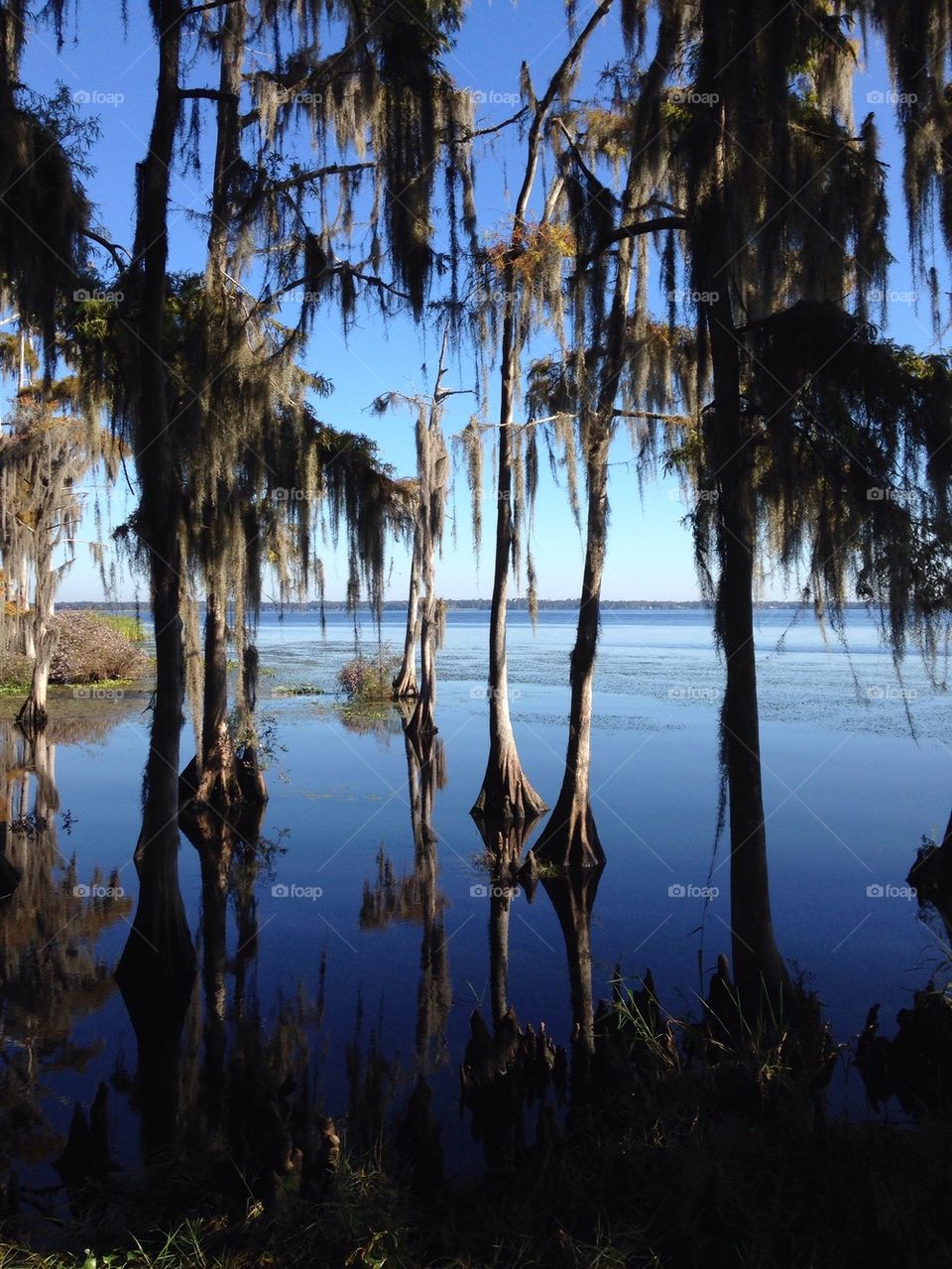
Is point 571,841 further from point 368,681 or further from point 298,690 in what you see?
point 298,690

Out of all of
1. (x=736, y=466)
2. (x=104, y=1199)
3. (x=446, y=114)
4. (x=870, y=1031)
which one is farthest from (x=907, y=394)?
(x=104, y=1199)

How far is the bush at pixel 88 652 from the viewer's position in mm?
27734

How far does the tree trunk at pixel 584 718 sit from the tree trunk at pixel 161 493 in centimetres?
438

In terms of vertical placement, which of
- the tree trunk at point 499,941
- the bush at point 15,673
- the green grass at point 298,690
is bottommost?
the tree trunk at point 499,941

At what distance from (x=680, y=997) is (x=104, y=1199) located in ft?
11.6

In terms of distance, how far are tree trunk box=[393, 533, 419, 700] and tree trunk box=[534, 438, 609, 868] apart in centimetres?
1351

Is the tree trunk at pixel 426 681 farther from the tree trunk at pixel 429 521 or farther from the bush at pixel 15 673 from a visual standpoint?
the bush at pixel 15 673

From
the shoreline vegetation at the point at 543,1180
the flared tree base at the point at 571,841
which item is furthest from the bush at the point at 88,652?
the shoreline vegetation at the point at 543,1180

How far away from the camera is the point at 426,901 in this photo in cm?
905

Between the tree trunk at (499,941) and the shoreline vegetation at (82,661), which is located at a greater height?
the shoreline vegetation at (82,661)

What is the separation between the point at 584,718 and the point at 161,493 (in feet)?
16.3

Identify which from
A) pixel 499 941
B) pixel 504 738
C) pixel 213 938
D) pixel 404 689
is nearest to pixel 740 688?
pixel 499 941

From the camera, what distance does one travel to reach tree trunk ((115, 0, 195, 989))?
22.3ft

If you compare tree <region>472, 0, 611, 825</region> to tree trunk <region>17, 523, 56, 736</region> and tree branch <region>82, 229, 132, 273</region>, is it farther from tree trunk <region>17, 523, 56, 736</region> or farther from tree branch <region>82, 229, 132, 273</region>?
tree trunk <region>17, 523, 56, 736</region>
